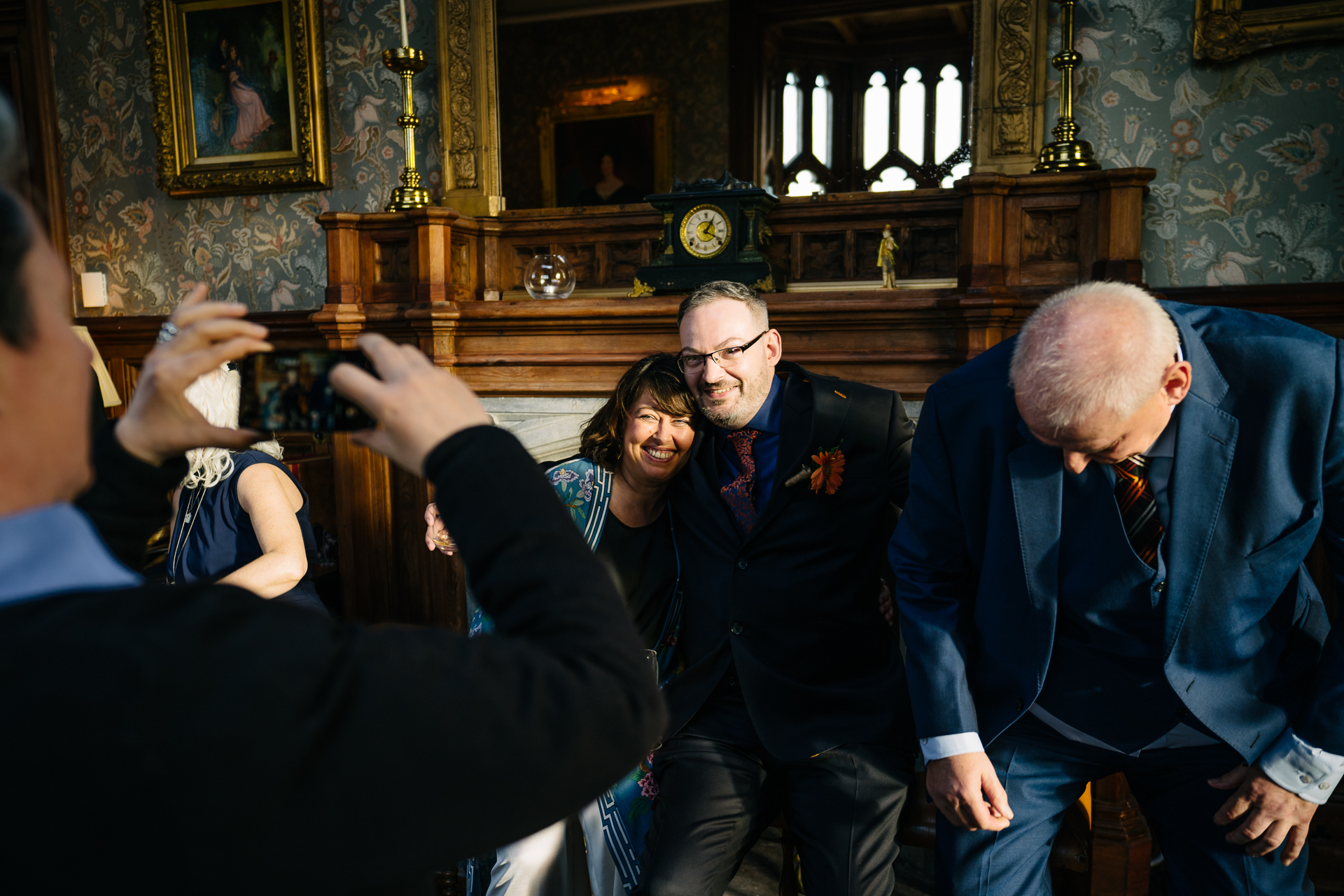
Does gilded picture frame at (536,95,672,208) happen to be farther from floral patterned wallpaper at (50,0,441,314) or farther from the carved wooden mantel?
the carved wooden mantel

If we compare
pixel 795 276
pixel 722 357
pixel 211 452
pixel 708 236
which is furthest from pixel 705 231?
pixel 211 452

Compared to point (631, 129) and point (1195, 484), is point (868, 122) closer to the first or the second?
Result: point (631, 129)

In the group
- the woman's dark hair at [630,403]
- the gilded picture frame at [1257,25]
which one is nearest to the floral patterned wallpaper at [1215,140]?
the gilded picture frame at [1257,25]

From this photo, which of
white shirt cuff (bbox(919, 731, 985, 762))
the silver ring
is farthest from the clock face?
the silver ring

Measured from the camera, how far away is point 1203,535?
1.45 m

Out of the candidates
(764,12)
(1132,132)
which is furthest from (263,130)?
(1132,132)

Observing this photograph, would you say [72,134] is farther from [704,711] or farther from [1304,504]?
[1304,504]

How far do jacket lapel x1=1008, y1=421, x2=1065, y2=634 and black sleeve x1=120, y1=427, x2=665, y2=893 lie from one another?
113cm

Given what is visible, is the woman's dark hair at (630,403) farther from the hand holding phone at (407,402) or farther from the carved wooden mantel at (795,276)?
the hand holding phone at (407,402)

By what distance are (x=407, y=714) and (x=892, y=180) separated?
4126 mm

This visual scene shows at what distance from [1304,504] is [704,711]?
1.20 metres

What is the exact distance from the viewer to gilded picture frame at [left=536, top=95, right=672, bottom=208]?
5.08 meters

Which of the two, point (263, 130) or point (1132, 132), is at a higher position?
point (263, 130)

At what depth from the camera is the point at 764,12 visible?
4.84 metres
